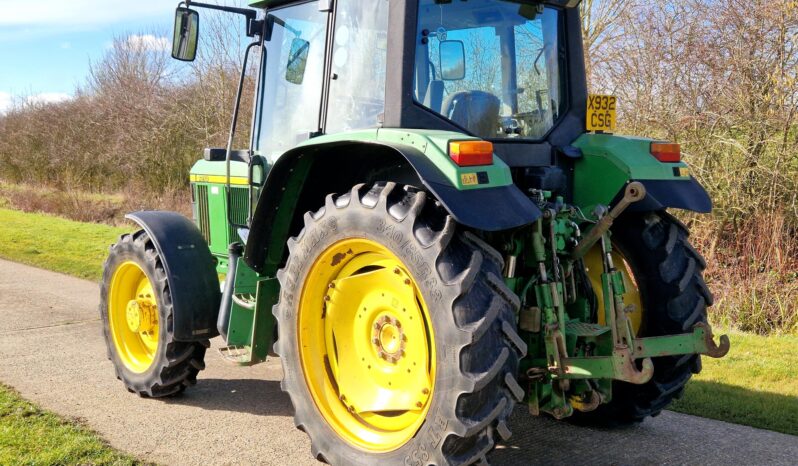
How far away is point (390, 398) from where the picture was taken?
3.52 m

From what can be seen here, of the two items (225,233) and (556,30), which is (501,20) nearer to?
(556,30)

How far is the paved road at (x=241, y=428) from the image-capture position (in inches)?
159

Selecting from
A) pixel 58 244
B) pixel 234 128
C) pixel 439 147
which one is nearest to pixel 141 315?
pixel 234 128

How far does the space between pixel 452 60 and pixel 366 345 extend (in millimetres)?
1497

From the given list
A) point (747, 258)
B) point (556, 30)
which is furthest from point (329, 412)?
point (747, 258)

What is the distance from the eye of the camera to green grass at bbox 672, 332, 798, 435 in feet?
15.3

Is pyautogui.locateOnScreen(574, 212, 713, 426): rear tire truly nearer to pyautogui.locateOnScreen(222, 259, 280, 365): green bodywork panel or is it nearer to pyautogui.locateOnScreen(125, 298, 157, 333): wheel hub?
pyautogui.locateOnScreen(222, 259, 280, 365): green bodywork panel

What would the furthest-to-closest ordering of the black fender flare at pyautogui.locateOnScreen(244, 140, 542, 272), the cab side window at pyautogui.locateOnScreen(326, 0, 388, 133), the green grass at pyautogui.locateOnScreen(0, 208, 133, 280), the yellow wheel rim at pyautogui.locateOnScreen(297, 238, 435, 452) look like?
1. the green grass at pyautogui.locateOnScreen(0, 208, 133, 280)
2. the cab side window at pyautogui.locateOnScreen(326, 0, 388, 133)
3. the yellow wheel rim at pyautogui.locateOnScreen(297, 238, 435, 452)
4. the black fender flare at pyautogui.locateOnScreen(244, 140, 542, 272)

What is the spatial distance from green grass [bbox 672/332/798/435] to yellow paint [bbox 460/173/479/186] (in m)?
2.61

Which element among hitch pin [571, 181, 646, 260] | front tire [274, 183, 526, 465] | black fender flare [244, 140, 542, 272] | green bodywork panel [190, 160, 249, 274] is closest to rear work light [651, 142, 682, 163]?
hitch pin [571, 181, 646, 260]

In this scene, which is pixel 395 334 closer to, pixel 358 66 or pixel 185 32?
pixel 358 66

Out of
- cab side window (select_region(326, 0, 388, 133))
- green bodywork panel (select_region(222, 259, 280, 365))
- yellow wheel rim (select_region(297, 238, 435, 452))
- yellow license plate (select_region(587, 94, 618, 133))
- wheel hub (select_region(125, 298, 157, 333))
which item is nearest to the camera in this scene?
yellow wheel rim (select_region(297, 238, 435, 452))

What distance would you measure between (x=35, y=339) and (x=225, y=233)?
2.30 meters

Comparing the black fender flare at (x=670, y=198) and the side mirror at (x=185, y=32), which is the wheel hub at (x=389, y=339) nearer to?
the black fender flare at (x=670, y=198)
